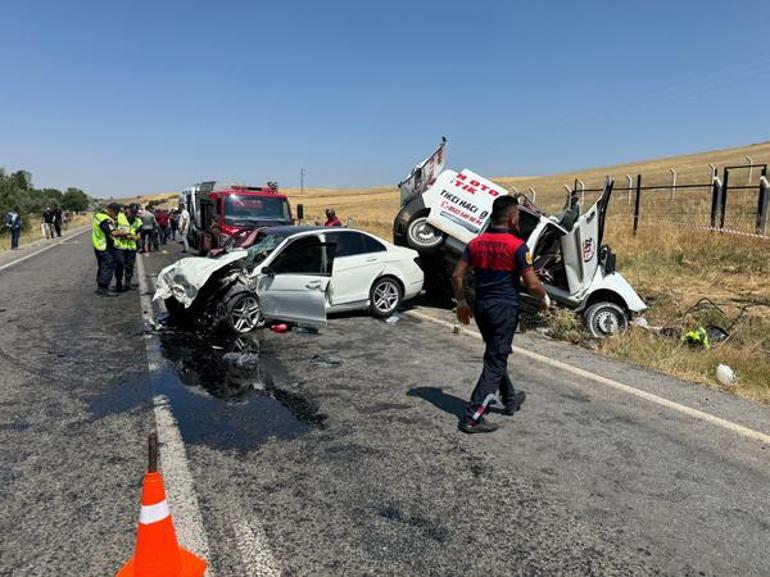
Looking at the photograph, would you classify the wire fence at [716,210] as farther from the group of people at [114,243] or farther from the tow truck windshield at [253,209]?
the group of people at [114,243]

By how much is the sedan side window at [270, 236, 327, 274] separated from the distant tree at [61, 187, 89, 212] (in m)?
161

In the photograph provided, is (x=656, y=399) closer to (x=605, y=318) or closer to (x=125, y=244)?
(x=605, y=318)

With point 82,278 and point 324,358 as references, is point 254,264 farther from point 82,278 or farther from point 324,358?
point 82,278

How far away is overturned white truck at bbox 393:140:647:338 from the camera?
852 centimetres

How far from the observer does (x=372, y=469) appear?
385 centimetres

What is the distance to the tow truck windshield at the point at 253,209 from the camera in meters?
15.2

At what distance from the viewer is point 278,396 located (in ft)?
17.6

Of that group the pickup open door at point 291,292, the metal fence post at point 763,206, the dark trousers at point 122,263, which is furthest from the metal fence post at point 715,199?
the dark trousers at point 122,263

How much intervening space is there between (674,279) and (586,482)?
9.15 metres

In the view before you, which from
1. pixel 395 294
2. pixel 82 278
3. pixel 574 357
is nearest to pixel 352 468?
pixel 574 357

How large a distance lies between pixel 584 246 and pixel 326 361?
4185mm

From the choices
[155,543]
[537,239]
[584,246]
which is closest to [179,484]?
[155,543]

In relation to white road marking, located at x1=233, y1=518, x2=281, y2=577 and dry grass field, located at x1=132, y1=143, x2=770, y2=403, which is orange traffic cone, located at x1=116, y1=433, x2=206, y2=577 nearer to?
white road marking, located at x1=233, y1=518, x2=281, y2=577

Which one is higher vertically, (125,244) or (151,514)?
(125,244)
